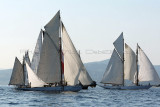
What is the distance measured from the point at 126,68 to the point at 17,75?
3031cm

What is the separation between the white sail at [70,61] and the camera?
7812 centimetres

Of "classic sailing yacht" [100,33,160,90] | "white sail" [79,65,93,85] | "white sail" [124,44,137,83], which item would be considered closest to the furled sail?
"classic sailing yacht" [100,33,160,90]

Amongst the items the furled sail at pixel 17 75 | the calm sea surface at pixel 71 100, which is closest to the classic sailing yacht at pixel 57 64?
the calm sea surface at pixel 71 100

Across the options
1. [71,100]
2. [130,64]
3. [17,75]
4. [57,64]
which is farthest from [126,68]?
[71,100]

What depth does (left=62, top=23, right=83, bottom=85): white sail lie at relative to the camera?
7812 cm

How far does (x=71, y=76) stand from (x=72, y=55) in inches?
167

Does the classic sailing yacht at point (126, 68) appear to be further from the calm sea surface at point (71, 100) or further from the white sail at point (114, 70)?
the calm sea surface at point (71, 100)

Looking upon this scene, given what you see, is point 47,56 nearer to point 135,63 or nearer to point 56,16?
point 56,16

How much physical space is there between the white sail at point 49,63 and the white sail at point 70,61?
2223 millimetres

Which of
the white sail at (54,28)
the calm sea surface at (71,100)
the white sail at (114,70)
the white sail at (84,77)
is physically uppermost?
the white sail at (54,28)

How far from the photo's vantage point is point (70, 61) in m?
79.0

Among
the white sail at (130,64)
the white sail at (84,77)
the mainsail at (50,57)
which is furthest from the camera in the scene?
the white sail at (130,64)

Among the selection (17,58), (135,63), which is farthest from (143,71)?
(17,58)

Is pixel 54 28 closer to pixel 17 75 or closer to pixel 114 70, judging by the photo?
pixel 17 75
